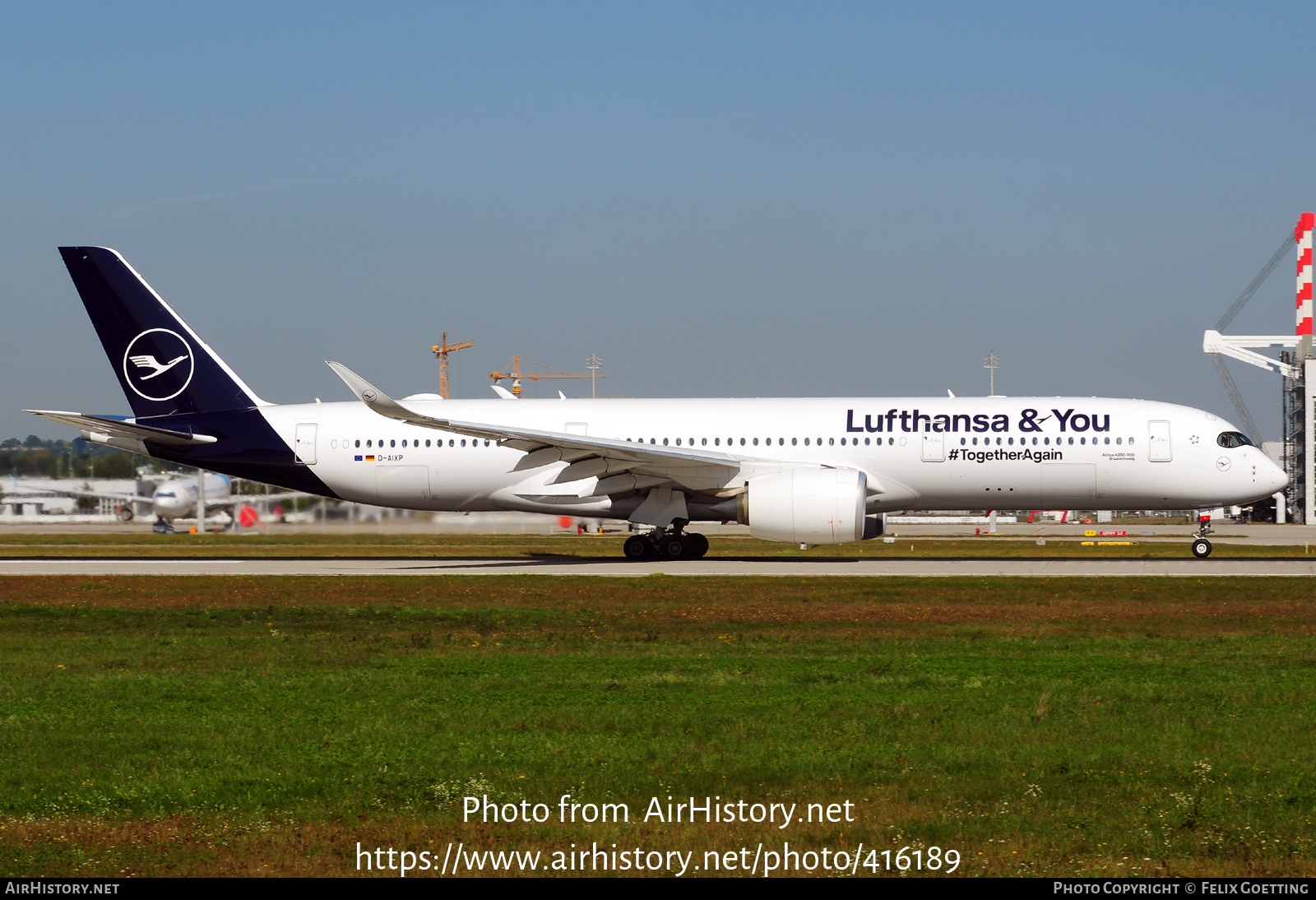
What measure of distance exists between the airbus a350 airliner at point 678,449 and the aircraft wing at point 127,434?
0.17 feet

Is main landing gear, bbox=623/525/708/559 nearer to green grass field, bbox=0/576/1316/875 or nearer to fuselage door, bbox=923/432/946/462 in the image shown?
fuselage door, bbox=923/432/946/462

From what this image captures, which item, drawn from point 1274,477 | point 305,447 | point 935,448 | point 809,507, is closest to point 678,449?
point 809,507

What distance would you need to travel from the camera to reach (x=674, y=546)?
100 feet

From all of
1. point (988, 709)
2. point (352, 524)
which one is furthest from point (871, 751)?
point (352, 524)

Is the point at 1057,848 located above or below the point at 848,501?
below

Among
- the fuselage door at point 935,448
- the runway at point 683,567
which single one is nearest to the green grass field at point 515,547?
the runway at point 683,567

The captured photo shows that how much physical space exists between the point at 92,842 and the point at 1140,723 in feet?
24.7

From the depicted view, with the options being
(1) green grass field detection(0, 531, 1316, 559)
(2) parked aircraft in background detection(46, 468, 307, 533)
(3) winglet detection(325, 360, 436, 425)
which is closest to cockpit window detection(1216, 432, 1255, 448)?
(1) green grass field detection(0, 531, 1316, 559)

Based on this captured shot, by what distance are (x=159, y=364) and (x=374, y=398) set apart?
8447 millimetres

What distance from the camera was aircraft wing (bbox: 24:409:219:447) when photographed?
29.5 metres

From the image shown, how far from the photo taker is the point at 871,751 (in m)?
8.97

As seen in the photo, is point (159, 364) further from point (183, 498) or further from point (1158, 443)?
point (183, 498)

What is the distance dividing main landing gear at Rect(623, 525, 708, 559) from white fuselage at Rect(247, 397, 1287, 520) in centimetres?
97
